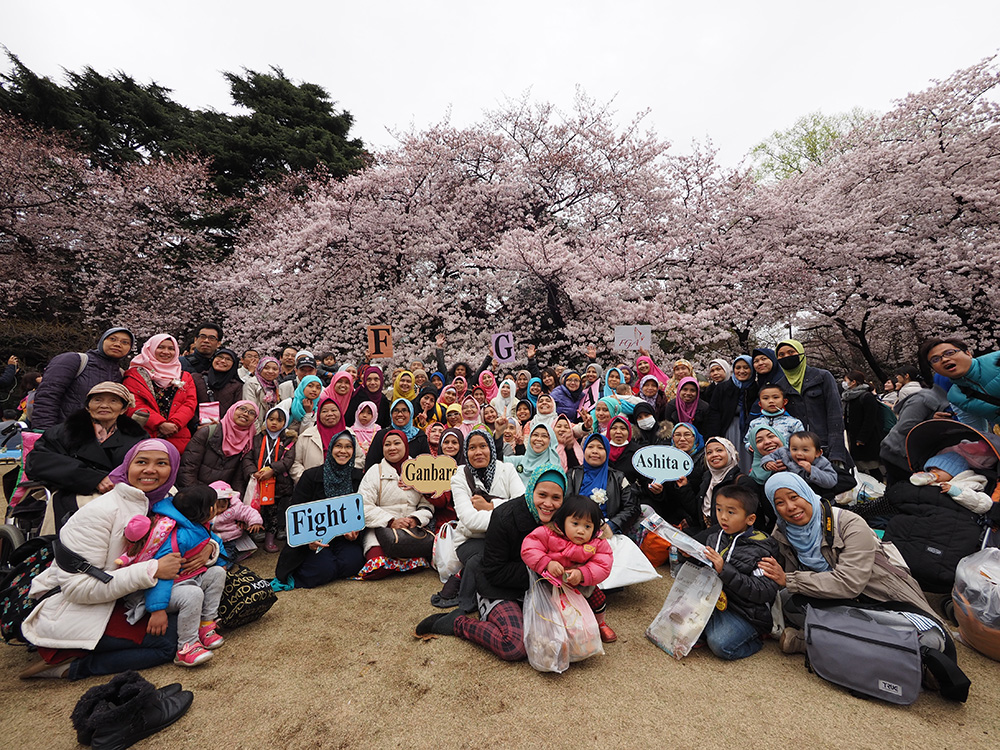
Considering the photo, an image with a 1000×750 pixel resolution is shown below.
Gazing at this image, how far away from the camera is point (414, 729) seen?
208 centimetres

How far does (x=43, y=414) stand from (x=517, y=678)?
3821 millimetres

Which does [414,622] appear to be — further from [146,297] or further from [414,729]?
[146,297]

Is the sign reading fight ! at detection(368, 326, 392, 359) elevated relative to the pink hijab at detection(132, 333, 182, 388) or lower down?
elevated

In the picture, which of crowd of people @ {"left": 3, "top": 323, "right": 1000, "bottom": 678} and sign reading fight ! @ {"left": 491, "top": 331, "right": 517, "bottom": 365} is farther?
sign reading fight ! @ {"left": 491, "top": 331, "right": 517, "bottom": 365}

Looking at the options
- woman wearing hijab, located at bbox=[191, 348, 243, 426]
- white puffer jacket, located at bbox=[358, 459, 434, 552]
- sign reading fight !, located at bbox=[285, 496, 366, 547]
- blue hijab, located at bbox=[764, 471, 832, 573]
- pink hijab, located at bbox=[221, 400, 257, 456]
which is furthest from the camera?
woman wearing hijab, located at bbox=[191, 348, 243, 426]

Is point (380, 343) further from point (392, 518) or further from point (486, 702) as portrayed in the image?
point (486, 702)

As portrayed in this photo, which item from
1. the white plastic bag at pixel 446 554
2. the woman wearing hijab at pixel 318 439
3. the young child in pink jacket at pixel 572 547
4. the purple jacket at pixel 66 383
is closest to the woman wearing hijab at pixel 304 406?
the woman wearing hijab at pixel 318 439

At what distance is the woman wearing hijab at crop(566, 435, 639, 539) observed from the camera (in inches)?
149

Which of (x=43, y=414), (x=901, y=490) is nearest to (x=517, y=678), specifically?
(x=901, y=490)

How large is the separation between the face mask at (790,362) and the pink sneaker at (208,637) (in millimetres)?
5201

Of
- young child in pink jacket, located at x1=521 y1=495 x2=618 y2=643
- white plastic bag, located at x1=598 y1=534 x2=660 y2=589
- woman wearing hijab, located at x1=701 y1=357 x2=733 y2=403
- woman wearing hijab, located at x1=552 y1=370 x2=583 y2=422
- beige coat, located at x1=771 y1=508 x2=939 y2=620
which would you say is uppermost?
woman wearing hijab, located at x1=701 y1=357 x2=733 y2=403

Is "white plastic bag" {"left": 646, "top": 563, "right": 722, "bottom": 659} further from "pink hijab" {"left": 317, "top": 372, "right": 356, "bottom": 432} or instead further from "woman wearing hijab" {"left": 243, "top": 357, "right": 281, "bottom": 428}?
"woman wearing hijab" {"left": 243, "top": 357, "right": 281, "bottom": 428}

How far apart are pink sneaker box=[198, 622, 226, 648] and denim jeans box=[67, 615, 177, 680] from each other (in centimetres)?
23

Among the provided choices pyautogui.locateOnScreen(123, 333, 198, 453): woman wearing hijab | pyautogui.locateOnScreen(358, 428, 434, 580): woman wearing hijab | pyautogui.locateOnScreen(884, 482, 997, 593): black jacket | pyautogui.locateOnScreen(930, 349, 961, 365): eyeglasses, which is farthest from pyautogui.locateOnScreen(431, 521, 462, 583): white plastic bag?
pyautogui.locateOnScreen(930, 349, 961, 365): eyeglasses
